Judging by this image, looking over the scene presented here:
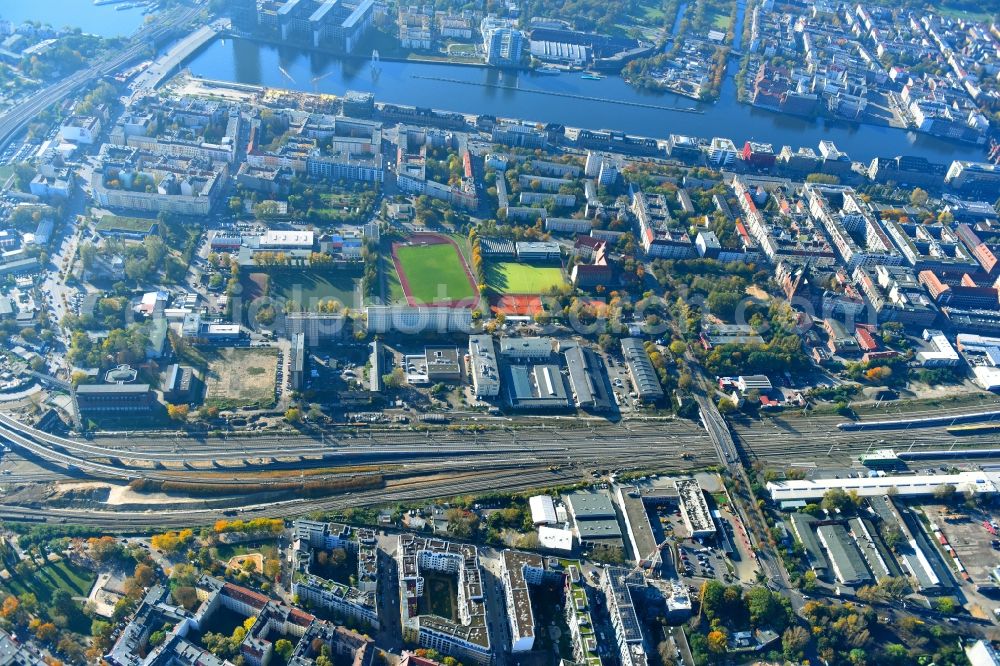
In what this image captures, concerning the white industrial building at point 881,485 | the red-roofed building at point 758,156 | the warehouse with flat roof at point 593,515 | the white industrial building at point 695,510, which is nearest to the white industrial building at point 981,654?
the white industrial building at point 881,485

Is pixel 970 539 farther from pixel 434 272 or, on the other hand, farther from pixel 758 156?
pixel 758 156

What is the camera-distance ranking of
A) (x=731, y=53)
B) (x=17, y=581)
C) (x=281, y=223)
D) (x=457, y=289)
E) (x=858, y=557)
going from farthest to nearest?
(x=731, y=53)
(x=281, y=223)
(x=457, y=289)
(x=858, y=557)
(x=17, y=581)

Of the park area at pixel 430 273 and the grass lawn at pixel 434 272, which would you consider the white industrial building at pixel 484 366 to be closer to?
the park area at pixel 430 273

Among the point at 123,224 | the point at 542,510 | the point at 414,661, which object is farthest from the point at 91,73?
the point at 414,661

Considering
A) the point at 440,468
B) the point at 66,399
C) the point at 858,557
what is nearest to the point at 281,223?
the point at 66,399

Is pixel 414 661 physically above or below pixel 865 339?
below

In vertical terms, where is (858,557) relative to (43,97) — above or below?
below

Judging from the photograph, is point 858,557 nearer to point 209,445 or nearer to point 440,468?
point 440,468

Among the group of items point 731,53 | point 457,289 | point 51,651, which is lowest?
point 51,651
